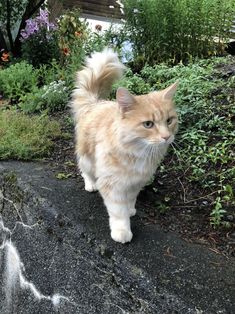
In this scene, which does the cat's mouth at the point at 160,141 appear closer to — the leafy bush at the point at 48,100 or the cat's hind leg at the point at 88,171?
the cat's hind leg at the point at 88,171

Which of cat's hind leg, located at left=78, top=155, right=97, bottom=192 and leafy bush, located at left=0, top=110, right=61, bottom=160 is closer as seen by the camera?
cat's hind leg, located at left=78, top=155, right=97, bottom=192

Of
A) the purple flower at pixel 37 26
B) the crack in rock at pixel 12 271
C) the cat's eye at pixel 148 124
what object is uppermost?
the cat's eye at pixel 148 124

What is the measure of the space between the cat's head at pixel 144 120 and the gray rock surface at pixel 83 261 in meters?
0.67

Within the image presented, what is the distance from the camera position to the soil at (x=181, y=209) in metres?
2.91

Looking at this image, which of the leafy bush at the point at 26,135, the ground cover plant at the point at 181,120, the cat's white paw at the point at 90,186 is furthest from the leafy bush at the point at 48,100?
the cat's white paw at the point at 90,186

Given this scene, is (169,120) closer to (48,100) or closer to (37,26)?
(48,100)

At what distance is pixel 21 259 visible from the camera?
3.50 metres

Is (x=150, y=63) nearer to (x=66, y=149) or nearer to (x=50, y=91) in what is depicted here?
(x=50, y=91)

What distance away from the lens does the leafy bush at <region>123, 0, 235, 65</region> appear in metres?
6.07

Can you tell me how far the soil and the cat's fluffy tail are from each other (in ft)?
2.19

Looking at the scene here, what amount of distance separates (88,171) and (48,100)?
2.23 m

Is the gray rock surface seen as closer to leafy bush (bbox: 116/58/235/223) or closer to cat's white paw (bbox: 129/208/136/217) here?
cat's white paw (bbox: 129/208/136/217)

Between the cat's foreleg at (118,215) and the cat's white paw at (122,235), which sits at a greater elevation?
the cat's foreleg at (118,215)

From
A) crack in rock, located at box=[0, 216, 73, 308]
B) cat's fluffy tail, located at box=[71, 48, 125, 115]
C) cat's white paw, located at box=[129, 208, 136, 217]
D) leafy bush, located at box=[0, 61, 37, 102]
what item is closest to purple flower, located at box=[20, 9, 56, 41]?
→ leafy bush, located at box=[0, 61, 37, 102]
